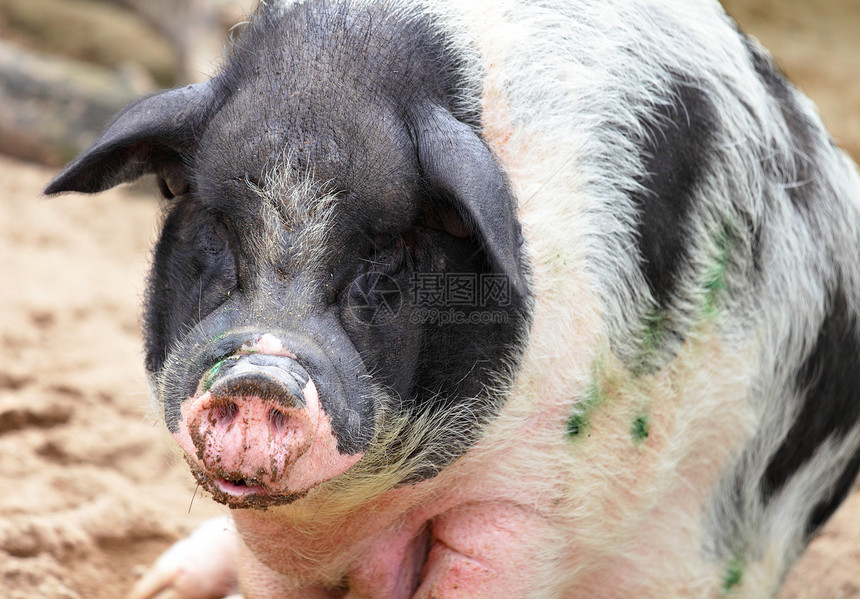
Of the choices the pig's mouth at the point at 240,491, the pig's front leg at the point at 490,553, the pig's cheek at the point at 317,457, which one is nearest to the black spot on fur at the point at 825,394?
the pig's front leg at the point at 490,553

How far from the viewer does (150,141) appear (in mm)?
2855

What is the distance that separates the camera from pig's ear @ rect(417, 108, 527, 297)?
8.19 ft

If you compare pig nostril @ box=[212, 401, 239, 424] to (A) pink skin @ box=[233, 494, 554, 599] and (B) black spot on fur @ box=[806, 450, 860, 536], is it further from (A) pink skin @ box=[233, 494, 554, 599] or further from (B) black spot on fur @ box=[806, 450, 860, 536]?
(B) black spot on fur @ box=[806, 450, 860, 536]

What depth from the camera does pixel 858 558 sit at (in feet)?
15.1

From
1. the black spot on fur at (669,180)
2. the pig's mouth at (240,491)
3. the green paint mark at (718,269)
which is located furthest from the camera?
the green paint mark at (718,269)

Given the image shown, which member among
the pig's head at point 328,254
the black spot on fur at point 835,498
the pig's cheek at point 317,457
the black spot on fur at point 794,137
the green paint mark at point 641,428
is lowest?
the black spot on fur at point 835,498

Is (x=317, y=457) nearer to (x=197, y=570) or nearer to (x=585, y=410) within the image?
(x=585, y=410)

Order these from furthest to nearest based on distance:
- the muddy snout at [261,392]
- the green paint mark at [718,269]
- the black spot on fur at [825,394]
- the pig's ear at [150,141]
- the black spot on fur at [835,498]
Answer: the black spot on fur at [835,498], the black spot on fur at [825,394], the green paint mark at [718,269], the pig's ear at [150,141], the muddy snout at [261,392]


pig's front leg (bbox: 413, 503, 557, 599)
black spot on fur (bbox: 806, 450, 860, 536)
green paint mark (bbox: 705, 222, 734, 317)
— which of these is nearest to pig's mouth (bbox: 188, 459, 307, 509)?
pig's front leg (bbox: 413, 503, 557, 599)

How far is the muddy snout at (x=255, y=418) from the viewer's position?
7.43ft

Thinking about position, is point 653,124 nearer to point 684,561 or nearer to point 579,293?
point 579,293

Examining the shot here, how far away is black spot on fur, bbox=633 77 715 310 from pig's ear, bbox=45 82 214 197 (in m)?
1.31

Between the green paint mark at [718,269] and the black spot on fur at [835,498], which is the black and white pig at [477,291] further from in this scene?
the black spot on fur at [835,498]

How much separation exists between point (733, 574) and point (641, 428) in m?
0.88
